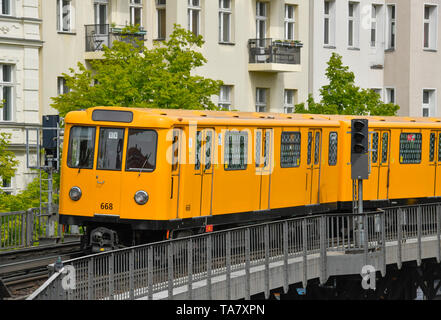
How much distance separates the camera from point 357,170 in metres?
26.2

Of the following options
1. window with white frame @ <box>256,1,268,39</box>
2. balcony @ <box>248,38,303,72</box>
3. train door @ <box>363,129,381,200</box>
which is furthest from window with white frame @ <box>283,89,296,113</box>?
train door @ <box>363,129,381,200</box>

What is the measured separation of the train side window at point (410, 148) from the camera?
32.1m

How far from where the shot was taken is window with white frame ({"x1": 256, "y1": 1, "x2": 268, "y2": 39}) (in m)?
47.9

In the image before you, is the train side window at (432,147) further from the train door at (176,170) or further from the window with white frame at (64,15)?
the window with white frame at (64,15)

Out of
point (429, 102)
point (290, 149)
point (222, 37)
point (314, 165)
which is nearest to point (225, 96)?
point (222, 37)

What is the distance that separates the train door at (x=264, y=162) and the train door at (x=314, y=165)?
75.0 inches

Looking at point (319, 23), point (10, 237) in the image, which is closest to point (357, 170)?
point (10, 237)

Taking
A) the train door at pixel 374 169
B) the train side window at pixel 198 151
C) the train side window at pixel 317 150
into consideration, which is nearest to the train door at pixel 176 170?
the train side window at pixel 198 151

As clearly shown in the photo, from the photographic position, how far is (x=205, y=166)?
25.1 m

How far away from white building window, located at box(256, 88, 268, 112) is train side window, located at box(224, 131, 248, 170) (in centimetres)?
2166

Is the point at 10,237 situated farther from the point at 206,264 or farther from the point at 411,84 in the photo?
the point at 411,84

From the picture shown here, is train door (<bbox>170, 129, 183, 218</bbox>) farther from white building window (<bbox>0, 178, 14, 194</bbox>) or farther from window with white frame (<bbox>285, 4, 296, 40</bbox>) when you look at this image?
window with white frame (<bbox>285, 4, 296, 40</bbox>)

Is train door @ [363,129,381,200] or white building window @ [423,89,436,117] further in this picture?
white building window @ [423,89,436,117]

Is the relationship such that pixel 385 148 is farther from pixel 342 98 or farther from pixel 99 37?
pixel 342 98
